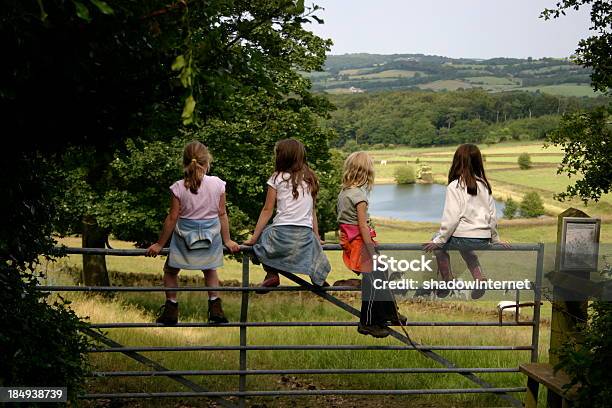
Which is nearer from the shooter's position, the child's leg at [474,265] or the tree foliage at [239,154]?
the child's leg at [474,265]

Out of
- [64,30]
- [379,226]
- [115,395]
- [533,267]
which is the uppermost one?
[64,30]

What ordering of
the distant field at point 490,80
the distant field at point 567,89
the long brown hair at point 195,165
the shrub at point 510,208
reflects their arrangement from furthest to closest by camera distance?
the distant field at point 490,80 < the distant field at point 567,89 < the shrub at point 510,208 < the long brown hair at point 195,165

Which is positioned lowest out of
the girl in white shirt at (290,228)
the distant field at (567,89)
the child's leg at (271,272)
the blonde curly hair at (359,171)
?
the child's leg at (271,272)

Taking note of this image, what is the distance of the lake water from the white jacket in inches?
2903

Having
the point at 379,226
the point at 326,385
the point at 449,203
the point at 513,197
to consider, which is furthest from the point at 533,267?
the point at 513,197

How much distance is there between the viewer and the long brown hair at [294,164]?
6254 mm

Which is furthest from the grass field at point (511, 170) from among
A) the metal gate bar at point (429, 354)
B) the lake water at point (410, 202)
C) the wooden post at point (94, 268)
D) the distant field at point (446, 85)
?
the metal gate bar at point (429, 354)

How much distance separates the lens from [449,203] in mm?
6492

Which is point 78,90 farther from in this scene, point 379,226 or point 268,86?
point 379,226

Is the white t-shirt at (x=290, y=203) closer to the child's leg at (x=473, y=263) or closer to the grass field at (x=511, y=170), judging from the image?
the child's leg at (x=473, y=263)

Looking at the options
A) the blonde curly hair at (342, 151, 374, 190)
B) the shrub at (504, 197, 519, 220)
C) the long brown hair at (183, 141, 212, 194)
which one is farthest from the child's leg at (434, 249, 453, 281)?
the shrub at (504, 197, 519, 220)

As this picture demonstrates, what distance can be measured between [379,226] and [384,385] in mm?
61218

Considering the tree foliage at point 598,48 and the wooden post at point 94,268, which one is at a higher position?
the tree foliage at point 598,48

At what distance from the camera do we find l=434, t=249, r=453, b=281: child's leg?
21.4 feet
